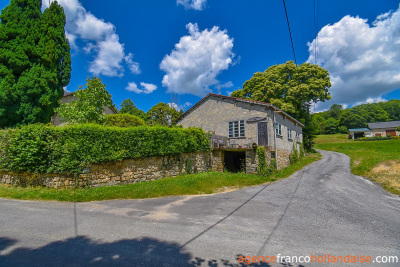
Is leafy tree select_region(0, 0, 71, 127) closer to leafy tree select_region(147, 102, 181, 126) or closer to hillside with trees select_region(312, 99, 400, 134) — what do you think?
leafy tree select_region(147, 102, 181, 126)

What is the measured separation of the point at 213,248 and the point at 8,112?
1873cm

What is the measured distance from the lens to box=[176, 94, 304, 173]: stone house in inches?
658

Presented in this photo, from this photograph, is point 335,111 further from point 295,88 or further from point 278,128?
point 278,128

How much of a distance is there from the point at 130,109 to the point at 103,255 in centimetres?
4809

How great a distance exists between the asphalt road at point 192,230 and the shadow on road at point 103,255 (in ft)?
0.06

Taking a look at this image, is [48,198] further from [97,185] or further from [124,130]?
[124,130]

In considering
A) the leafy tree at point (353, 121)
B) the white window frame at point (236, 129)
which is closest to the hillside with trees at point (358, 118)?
the leafy tree at point (353, 121)

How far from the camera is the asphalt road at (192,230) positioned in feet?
12.7

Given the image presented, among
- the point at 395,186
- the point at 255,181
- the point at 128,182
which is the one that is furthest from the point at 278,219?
the point at 395,186

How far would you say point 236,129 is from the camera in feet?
61.0

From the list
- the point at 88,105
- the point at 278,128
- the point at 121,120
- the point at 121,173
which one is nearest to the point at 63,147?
the point at 121,173

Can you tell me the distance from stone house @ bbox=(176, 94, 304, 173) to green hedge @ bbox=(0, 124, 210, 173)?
8.55m

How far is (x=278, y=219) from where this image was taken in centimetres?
638

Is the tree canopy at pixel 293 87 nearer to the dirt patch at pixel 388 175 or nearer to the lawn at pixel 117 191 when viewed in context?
the dirt patch at pixel 388 175
